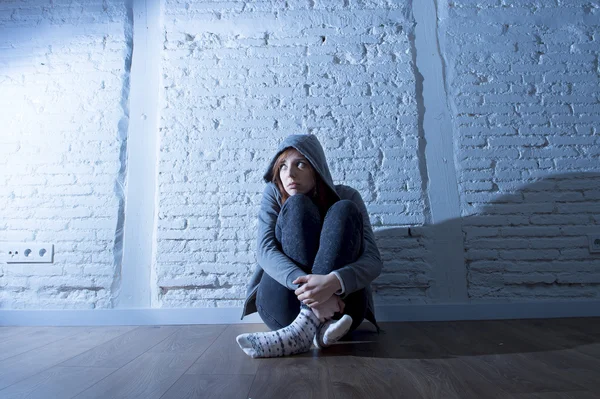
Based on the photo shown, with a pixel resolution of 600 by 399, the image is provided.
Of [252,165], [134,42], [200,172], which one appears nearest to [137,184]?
[200,172]

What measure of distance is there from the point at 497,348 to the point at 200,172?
1629mm

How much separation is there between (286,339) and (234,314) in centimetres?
78

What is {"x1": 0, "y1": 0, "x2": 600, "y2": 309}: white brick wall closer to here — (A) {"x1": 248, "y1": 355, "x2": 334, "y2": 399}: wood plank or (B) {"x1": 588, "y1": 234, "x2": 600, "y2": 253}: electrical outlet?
(B) {"x1": 588, "y1": 234, "x2": 600, "y2": 253}: electrical outlet

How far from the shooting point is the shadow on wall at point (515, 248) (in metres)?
1.94

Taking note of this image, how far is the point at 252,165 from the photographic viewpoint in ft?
6.77

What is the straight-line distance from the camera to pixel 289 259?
136cm

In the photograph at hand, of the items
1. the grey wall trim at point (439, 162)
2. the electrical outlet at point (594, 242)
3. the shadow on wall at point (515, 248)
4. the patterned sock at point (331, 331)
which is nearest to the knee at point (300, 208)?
the patterned sock at point (331, 331)

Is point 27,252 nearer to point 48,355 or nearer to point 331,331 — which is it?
point 48,355

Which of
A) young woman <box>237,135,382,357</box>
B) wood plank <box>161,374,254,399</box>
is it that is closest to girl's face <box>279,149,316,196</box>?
young woman <box>237,135,382,357</box>

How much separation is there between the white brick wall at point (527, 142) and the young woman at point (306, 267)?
0.89 meters

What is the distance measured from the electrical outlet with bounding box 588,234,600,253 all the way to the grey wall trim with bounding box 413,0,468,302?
69cm

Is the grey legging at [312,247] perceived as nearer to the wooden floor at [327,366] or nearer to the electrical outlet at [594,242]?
the wooden floor at [327,366]

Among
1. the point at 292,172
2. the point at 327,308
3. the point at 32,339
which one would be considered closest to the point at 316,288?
the point at 327,308

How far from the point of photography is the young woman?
122cm
